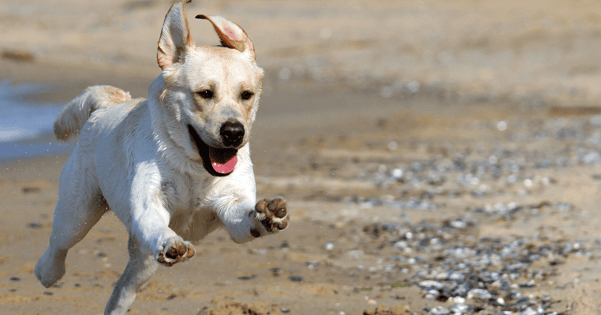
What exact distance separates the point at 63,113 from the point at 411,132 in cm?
807

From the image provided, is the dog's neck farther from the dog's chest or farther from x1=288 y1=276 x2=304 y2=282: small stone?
x1=288 y1=276 x2=304 y2=282: small stone

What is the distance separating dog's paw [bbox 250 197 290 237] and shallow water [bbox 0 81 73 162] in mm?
5762

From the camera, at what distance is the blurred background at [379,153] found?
599 cm

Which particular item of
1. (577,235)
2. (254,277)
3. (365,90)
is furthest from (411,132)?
(254,277)

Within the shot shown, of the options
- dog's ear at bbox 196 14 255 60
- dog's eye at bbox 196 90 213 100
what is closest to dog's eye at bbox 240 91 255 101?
dog's eye at bbox 196 90 213 100

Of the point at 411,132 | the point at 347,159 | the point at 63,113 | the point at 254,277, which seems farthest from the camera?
the point at 411,132

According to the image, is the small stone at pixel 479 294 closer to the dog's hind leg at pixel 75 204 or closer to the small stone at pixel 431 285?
the small stone at pixel 431 285

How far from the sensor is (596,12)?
22891mm

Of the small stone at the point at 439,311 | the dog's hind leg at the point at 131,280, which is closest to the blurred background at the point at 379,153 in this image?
the small stone at the point at 439,311

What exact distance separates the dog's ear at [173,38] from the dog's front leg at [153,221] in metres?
0.62

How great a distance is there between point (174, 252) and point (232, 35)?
1518 mm

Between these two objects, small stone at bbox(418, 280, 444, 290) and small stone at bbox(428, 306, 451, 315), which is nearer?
small stone at bbox(428, 306, 451, 315)

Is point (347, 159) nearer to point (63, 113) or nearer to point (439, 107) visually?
point (439, 107)

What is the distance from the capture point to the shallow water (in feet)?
33.0
